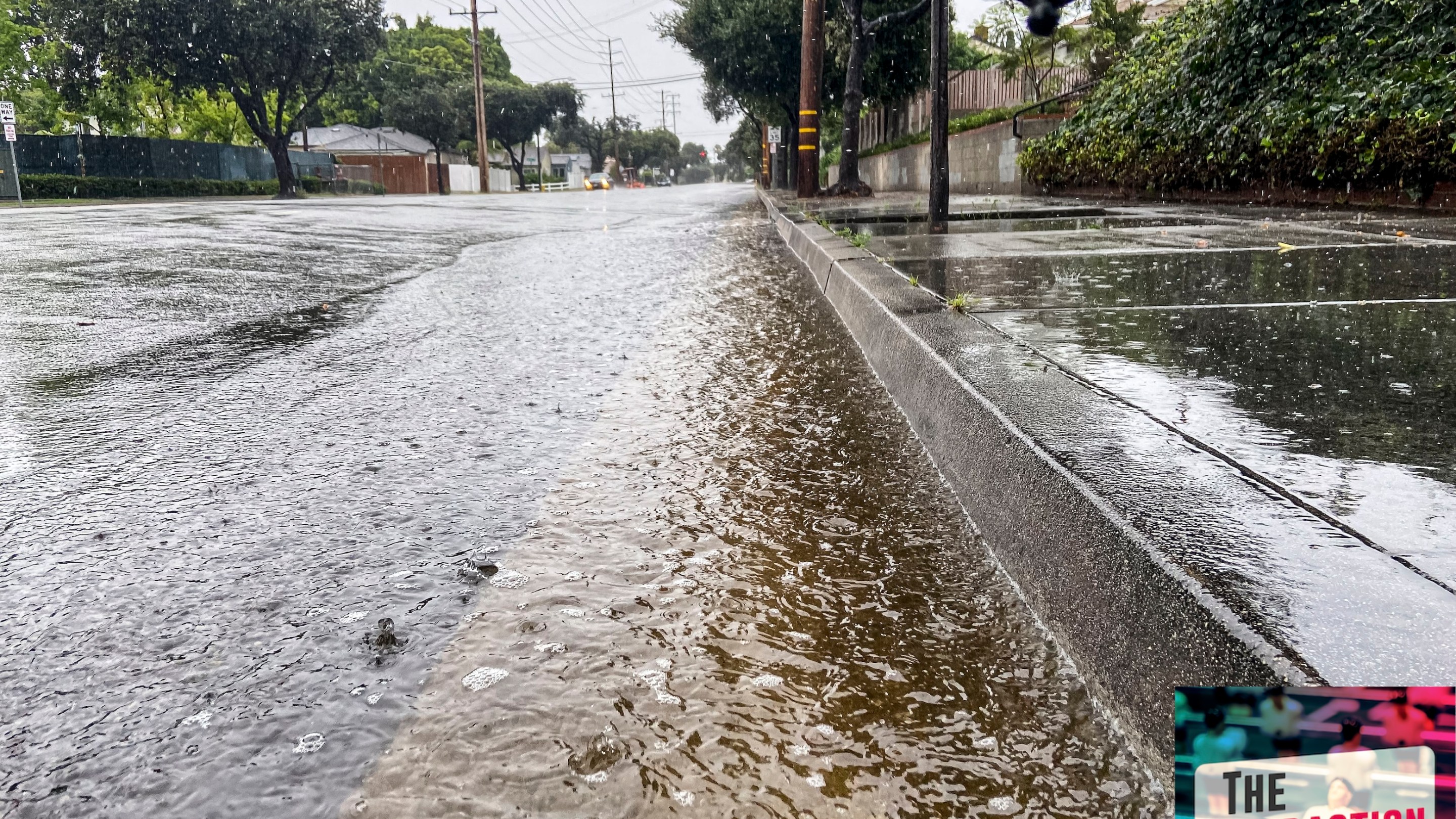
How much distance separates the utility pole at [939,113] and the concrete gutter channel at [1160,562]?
5.19 metres

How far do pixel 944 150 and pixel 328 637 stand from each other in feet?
23.4

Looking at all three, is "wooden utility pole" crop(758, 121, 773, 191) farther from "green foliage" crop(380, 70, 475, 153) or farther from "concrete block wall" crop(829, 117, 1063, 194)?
"green foliage" crop(380, 70, 475, 153)

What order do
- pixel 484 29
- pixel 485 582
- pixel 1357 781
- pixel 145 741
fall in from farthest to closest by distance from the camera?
pixel 484 29, pixel 485 582, pixel 145 741, pixel 1357 781

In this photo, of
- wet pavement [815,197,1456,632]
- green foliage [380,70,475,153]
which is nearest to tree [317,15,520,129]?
green foliage [380,70,475,153]

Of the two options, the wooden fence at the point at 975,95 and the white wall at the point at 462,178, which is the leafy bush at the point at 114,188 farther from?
the white wall at the point at 462,178

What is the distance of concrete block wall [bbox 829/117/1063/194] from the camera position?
17.1 meters

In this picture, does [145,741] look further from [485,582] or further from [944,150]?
[944,150]

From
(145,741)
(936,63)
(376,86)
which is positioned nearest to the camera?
(145,741)

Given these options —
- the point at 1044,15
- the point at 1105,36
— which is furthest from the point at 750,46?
the point at 1044,15

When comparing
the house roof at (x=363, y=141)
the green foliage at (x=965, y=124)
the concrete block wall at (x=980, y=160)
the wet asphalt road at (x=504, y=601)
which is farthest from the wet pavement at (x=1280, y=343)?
the house roof at (x=363, y=141)

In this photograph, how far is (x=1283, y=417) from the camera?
2.22 metres

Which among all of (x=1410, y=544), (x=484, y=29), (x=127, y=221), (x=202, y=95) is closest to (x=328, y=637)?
(x=1410, y=544)

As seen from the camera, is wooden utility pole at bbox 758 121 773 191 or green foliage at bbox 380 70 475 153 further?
green foliage at bbox 380 70 475 153

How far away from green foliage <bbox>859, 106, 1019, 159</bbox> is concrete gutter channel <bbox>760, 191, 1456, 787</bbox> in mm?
14702
